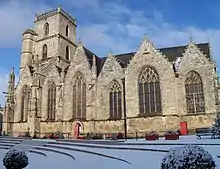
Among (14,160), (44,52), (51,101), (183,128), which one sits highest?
(44,52)

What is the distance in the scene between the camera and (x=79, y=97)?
34.0m

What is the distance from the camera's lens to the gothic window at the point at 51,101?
35.3m

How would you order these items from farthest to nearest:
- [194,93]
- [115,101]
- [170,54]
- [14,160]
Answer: [170,54], [115,101], [194,93], [14,160]

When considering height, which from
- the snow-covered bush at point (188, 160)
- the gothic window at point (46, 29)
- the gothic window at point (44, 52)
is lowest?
the snow-covered bush at point (188, 160)

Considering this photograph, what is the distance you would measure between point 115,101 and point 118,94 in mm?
→ 921

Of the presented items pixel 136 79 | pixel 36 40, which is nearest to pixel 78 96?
pixel 136 79

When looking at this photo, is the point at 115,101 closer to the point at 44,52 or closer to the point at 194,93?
the point at 194,93

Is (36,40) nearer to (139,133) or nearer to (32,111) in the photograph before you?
(32,111)

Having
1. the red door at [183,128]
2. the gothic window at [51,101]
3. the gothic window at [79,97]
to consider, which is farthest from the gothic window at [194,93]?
the gothic window at [51,101]

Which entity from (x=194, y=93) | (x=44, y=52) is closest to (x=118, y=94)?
(x=194, y=93)

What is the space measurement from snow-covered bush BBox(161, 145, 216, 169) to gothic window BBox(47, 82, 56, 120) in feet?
98.8

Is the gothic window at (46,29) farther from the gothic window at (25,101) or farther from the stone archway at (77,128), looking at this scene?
the stone archway at (77,128)

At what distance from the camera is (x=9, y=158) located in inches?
382

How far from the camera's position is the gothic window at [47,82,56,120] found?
35312 mm
